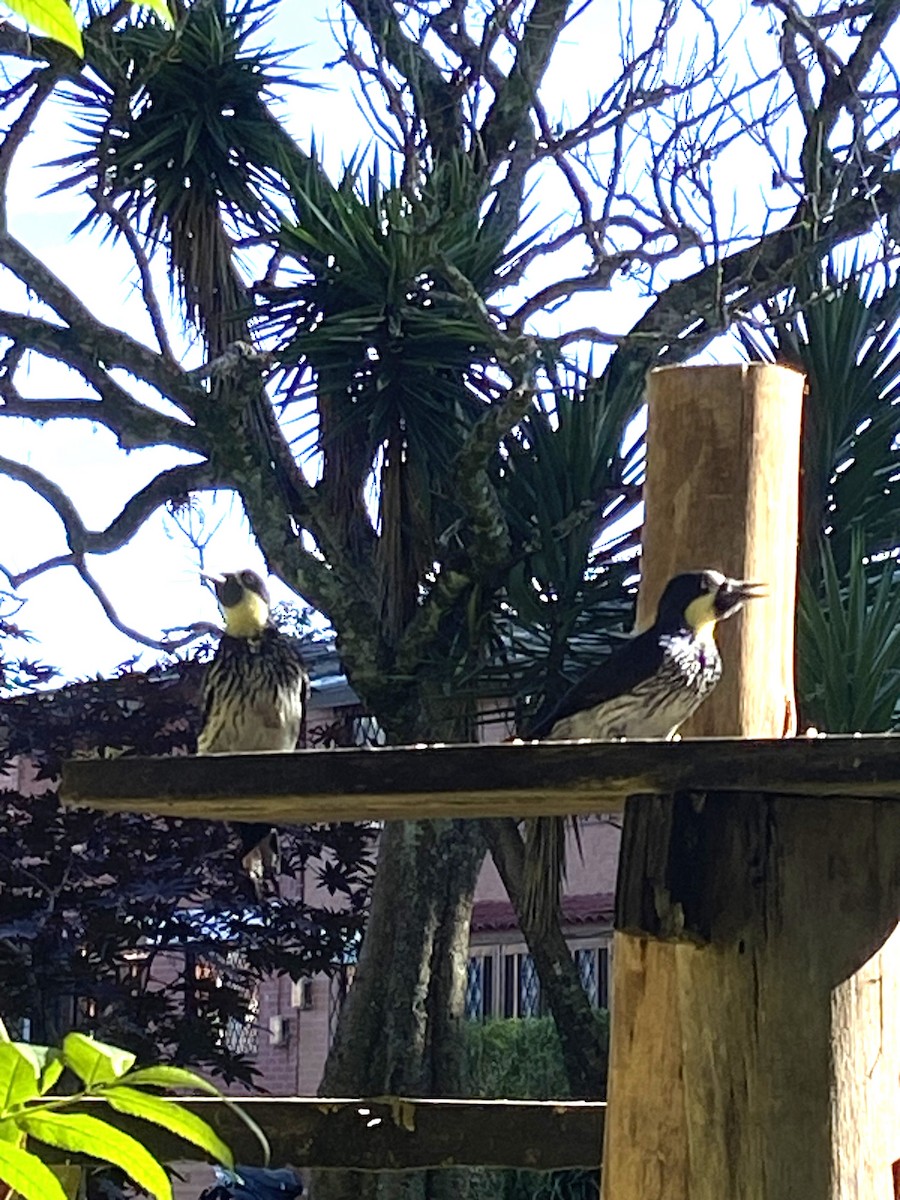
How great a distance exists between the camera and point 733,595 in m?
3.10

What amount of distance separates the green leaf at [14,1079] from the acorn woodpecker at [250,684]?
12.6ft

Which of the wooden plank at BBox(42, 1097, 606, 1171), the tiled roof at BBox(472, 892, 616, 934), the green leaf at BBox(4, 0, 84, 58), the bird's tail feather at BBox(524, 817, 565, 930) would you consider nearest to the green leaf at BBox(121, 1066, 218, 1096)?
the green leaf at BBox(4, 0, 84, 58)

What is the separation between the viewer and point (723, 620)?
3209 mm

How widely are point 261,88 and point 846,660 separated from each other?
3.58 meters

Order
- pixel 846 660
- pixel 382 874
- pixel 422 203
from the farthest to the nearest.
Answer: pixel 382 874
pixel 422 203
pixel 846 660

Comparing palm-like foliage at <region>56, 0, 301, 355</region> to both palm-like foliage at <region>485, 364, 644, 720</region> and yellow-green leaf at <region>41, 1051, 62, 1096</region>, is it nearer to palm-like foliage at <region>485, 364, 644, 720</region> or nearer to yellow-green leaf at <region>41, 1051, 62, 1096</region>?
palm-like foliage at <region>485, 364, 644, 720</region>

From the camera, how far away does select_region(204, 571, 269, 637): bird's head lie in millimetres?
4910

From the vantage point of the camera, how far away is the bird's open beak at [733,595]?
3076 millimetres

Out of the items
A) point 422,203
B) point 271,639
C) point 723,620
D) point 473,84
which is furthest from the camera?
point 473,84

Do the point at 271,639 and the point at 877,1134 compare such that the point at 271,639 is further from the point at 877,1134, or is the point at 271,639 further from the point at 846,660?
the point at 877,1134

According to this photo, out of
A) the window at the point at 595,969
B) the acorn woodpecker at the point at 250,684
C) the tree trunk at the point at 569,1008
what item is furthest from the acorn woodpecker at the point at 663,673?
the window at the point at 595,969

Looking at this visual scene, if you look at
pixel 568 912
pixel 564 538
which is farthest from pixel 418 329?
pixel 568 912

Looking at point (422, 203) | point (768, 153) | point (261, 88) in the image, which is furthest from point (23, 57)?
point (768, 153)

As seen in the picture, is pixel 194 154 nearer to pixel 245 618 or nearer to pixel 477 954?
pixel 245 618
